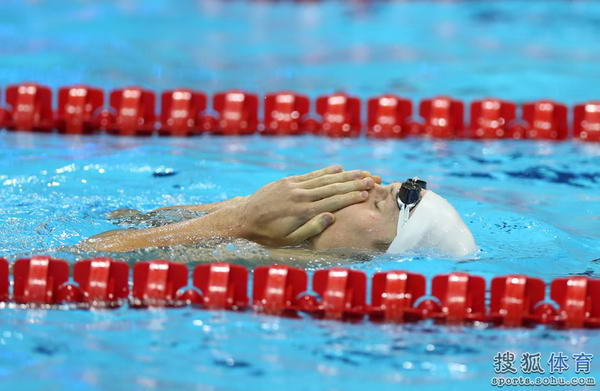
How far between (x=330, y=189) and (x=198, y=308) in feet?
2.41

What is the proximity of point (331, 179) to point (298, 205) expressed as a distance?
20 centimetres

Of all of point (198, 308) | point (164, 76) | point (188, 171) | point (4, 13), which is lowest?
point (198, 308)

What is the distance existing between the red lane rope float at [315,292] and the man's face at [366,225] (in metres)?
0.19

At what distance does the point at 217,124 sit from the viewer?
7207mm

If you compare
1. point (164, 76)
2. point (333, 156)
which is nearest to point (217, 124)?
point (333, 156)

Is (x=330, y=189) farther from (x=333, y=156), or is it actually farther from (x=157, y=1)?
(x=157, y=1)

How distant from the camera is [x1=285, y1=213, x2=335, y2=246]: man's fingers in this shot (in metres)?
4.18

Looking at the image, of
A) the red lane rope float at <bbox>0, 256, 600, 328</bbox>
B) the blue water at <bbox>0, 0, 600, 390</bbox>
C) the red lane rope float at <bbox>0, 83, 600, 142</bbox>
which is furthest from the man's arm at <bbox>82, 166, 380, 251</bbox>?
the red lane rope float at <bbox>0, 83, 600, 142</bbox>

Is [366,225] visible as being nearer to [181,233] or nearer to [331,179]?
[331,179]

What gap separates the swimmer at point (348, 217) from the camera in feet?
13.8

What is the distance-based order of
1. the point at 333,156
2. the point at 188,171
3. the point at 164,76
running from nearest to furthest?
the point at 188,171 → the point at 333,156 → the point at 164,76

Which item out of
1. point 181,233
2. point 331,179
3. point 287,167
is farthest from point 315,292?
point 287,167

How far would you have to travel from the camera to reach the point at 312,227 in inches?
165

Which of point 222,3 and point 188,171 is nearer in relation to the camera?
point 188,171
